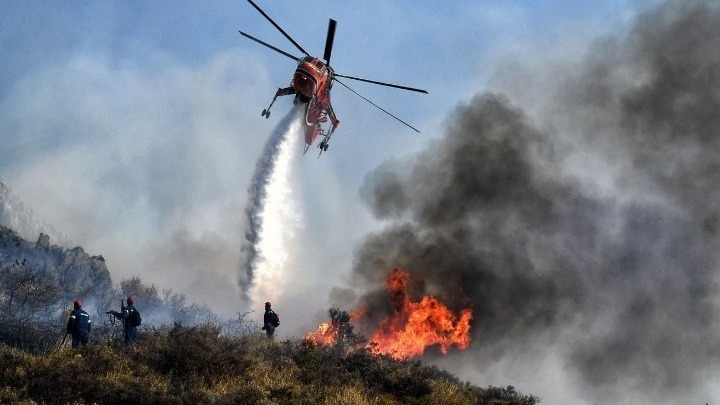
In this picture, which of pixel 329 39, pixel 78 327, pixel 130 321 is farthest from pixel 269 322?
pixel 329 39

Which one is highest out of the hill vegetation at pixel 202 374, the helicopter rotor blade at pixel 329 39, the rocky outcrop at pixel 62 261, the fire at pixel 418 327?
the rocky outcrop at pixel 62 261

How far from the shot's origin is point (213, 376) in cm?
1397

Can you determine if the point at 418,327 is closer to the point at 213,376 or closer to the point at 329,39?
the point at 329,39

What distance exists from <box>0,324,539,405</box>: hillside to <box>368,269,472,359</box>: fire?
55.8 ft

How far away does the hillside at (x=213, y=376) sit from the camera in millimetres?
11695

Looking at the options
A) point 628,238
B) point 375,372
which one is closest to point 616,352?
point 628,238

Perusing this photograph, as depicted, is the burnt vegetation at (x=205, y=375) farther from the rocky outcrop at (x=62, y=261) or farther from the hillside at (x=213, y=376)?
the rocky outcrop at (x=62, y=261)

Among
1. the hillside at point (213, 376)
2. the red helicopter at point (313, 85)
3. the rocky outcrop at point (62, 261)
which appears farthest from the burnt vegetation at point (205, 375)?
the rocky outcrop at point (62, 261)

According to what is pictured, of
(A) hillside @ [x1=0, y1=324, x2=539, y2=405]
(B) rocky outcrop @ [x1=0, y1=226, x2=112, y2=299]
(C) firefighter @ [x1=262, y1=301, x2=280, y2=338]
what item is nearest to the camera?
(A) hillside @ [x1=0, y1=324, x2=539, y2=405]

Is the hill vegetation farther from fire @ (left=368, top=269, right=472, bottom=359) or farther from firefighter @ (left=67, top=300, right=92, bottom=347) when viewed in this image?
fire @ (left=368, top=269, right=472, bottom=359)

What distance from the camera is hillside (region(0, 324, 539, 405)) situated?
38.4 feet

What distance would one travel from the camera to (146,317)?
5681 cm

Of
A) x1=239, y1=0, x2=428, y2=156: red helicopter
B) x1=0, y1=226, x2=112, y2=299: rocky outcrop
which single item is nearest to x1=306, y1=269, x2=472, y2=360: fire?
x1=239, y1=0, x2=428, y2=156: red helicopter

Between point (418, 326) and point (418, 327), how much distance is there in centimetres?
6
